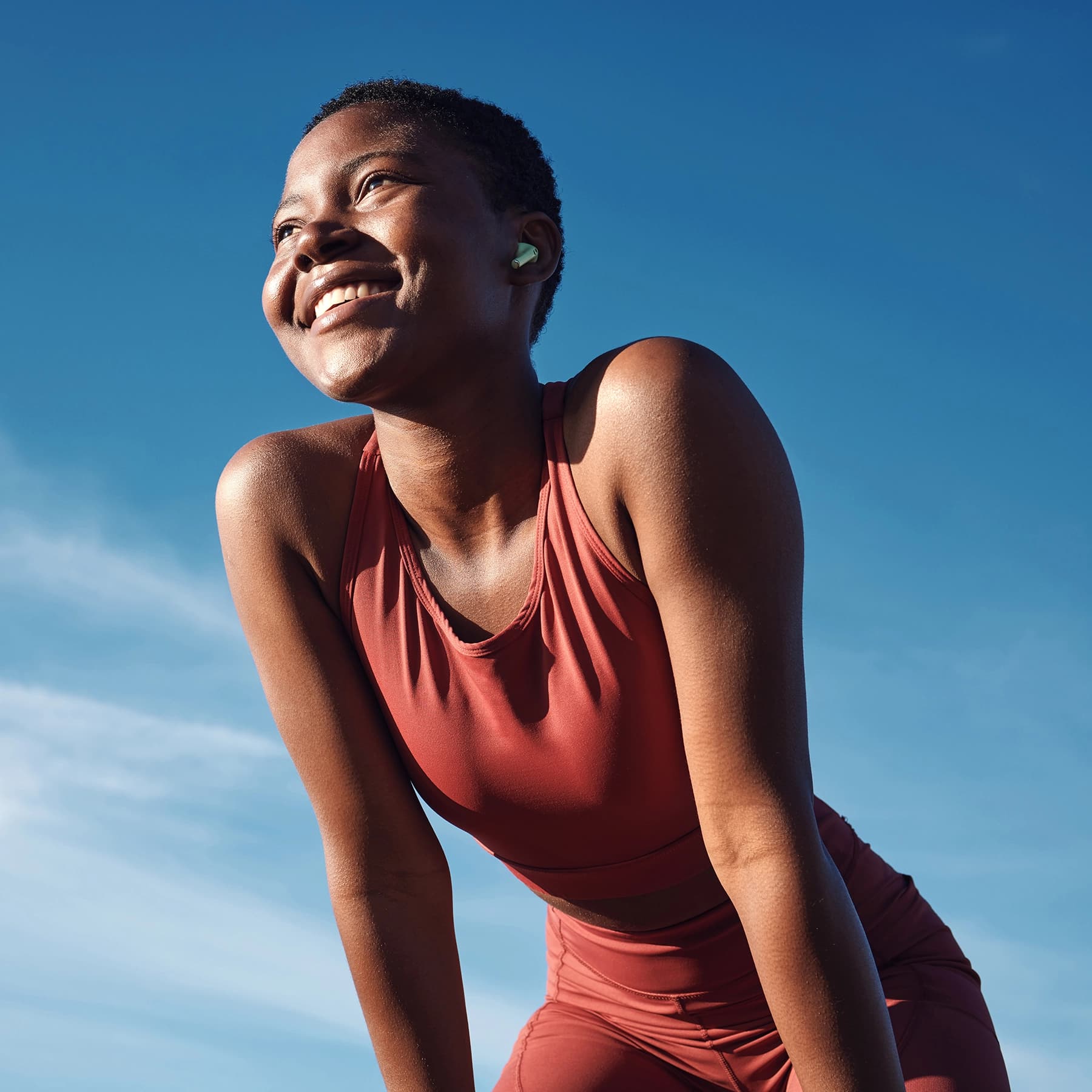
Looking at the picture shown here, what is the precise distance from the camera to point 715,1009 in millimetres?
2906

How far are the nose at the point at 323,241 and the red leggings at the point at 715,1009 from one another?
1614 mm

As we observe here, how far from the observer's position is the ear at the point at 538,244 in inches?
111

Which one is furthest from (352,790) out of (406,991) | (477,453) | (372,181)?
(372,181)

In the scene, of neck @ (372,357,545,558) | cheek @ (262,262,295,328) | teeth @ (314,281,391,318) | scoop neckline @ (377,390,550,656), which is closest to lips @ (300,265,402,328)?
teeth @ (314,281,391,318)

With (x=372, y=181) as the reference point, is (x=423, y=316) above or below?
below

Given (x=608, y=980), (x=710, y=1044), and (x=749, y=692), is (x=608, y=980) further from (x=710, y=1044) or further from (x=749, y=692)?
(x=749, y=692)

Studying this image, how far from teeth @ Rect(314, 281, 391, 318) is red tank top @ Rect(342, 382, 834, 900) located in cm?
43

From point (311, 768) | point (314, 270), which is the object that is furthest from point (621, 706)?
point (314, 270)

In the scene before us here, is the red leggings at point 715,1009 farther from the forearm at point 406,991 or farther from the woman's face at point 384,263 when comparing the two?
the woman's face at point 384,263

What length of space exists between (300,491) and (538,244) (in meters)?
0.76

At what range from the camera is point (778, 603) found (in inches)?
96.0

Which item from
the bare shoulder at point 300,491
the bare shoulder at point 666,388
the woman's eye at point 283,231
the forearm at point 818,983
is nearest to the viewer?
the forearm at point 818,983

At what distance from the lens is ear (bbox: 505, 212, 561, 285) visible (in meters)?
2.81

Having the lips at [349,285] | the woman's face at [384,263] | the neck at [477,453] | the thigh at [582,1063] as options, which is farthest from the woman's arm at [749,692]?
the thigh at [582,1063]
